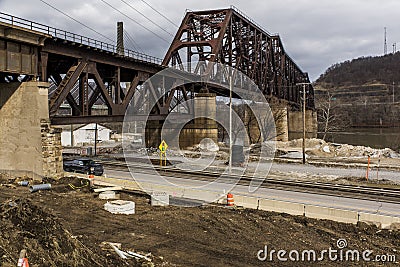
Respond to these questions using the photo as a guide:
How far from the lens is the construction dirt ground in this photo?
9.30 metres

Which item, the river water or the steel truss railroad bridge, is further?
the river water

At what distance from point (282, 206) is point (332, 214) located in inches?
93.1

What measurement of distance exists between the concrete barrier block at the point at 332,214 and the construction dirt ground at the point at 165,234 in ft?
2.25

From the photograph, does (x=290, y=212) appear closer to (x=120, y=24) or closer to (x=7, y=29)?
(x=7, y=29)

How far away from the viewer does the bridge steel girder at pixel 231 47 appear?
54938 millimetres

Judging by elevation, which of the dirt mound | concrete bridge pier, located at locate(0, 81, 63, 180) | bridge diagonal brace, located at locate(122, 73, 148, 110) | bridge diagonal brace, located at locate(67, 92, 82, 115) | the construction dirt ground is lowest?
the construction dirt ground

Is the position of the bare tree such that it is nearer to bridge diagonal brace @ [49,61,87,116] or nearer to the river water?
the river water

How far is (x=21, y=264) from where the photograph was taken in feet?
22.8

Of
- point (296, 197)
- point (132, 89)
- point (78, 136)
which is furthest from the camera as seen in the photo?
point (78, 136)

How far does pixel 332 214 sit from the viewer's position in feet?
52.4

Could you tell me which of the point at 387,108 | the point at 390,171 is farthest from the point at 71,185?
the point at 387,108

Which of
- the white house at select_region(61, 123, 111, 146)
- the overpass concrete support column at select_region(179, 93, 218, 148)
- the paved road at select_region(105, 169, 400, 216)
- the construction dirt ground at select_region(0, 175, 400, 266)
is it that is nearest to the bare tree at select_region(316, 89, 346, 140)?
the overpass concrete support column at select_region(179, 93, 218, 148)

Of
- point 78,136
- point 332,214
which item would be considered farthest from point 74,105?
point 78,136

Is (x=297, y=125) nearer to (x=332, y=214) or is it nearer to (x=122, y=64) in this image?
(x=122, y=64)
